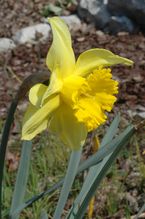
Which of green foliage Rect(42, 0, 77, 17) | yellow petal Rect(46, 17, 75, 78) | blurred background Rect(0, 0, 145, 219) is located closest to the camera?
yellow petal Rect(46, 17, 75, 78)

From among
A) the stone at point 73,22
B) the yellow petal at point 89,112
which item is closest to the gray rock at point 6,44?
the stone at point 73,22

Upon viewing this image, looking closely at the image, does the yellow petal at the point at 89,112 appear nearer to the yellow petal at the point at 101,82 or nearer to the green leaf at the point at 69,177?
the yellow petal at the point at 101,82

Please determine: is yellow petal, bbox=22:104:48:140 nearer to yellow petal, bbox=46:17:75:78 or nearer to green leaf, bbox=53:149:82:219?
yellow petal, bbox=46:17:75:78

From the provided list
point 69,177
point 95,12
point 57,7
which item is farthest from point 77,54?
point 69,177

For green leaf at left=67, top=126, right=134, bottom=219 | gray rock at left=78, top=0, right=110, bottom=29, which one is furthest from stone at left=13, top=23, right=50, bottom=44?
green leaf at left=67, top=126, right=134, bottom=219

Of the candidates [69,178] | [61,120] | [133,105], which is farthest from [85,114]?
[133,105]

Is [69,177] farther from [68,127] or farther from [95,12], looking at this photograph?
[95,12]
